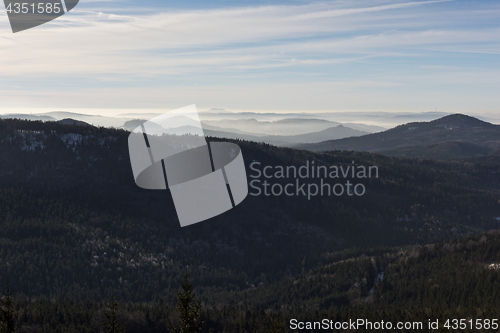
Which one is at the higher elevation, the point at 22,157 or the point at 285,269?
the point at 22,157

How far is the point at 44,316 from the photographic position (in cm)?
8475

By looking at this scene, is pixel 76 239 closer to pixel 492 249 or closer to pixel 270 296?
pixel 270 296

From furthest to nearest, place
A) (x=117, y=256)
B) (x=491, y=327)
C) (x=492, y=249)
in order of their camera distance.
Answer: (x=117, y=256), (x=492, y=249), (x=491, y=327)

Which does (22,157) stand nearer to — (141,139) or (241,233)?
(141,139)

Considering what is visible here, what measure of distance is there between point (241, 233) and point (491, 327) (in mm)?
123191

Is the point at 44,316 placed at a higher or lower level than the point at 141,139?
lower

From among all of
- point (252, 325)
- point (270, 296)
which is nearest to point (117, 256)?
point (270, 296)

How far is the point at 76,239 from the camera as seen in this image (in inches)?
6053

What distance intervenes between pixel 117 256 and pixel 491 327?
109m

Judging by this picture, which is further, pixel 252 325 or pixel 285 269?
pixel 285 269

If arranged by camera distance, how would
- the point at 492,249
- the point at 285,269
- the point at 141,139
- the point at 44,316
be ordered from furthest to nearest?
the point at 141,139 < the point at 285,269 < the point at 492,249 < the point at 44,316

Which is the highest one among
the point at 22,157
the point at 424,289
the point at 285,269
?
the point at 22,157

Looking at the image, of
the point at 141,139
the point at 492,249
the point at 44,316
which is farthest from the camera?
the point at 141,139

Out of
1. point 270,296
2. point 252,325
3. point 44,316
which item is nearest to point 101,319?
point 44,316
